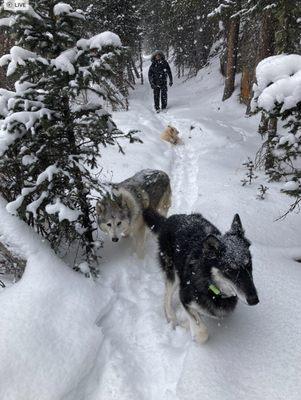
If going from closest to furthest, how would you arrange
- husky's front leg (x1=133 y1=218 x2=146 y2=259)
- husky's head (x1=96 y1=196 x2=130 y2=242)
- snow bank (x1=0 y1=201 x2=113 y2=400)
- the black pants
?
snow bank (x1=0 y1=201 x2=113 y2=400), husky's head (x1=96 y1=196 x2=130 y2=242), husky's front leg (x1=133 y1=218 x2=146 y2=259), the black pants

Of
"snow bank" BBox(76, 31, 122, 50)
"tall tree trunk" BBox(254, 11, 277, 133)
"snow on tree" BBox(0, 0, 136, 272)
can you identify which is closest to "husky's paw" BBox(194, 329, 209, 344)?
"snow on tree" BBox(0, 0, 136, 272)

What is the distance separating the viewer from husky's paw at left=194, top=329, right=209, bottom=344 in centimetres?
374

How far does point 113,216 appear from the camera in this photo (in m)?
5.46

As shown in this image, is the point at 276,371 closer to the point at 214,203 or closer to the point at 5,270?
the point at 5,270

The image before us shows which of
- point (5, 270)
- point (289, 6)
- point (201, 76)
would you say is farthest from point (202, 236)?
point (201, 76)

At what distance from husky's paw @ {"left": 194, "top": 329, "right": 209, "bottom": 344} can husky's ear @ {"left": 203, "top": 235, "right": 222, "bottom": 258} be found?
845mm

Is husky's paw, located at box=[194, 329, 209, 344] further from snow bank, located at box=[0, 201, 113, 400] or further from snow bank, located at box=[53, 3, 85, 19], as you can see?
snow bank, located at box=[53, 3, 85, 19]

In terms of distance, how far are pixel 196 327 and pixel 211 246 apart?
3.14 feet

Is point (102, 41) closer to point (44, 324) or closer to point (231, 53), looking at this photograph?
point (44, 324)

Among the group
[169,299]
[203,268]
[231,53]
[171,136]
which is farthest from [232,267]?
[231,53]

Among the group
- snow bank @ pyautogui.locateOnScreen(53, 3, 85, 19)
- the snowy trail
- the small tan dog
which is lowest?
the small tan dog

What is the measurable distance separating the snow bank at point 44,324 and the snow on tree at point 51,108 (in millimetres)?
462

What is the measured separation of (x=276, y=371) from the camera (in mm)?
3344

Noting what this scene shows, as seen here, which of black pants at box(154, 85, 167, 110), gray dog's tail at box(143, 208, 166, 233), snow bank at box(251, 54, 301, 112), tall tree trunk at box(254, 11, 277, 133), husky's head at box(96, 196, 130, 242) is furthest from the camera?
black pants at box(154, 85, 167, 110)
